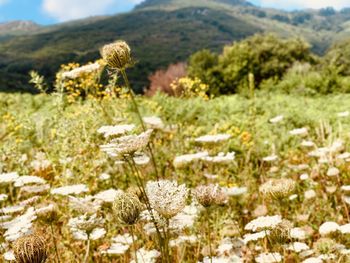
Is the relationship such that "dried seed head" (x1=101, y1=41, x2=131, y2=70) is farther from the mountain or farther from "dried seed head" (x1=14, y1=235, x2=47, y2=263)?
the mountain

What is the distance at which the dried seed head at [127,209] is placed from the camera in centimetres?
133

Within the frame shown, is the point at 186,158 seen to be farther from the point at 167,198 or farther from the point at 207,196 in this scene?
the point at 167,198

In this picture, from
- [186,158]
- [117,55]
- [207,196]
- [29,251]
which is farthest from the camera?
[186,158]

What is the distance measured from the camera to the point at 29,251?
3.88 ft

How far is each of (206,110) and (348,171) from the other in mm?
4158

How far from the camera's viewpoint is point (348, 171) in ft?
12.5

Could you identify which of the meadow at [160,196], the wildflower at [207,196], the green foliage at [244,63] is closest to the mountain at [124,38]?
the green foliage at [244,63]

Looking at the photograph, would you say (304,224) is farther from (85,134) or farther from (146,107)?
(146,107)

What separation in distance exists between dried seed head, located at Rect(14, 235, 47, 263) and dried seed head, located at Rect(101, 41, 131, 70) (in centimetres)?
56

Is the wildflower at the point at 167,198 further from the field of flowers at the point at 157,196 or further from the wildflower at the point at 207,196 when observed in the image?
the wildflower at the point at 207,196

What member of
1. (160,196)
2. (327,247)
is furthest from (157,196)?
(327,247)

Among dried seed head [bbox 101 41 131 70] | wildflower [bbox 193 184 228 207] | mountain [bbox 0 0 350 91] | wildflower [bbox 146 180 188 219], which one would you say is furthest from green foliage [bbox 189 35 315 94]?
wildflower [bbox 146 180 188 219]

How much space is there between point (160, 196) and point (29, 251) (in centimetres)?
38

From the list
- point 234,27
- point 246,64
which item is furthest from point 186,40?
point 246,64
